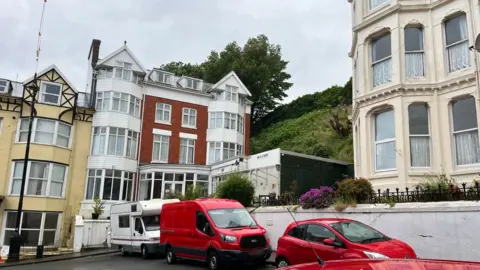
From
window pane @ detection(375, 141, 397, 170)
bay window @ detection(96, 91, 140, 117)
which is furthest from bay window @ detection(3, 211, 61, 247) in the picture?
window pane @ detection(375, 141, 397, 170)

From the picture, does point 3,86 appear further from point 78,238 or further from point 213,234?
point 213,234

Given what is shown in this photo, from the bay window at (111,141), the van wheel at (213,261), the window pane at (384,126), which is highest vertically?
the bay window at (111,141)

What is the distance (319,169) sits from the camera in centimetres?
2450

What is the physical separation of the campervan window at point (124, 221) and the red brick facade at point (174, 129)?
1155 centimetres

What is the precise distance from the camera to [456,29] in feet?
43.3

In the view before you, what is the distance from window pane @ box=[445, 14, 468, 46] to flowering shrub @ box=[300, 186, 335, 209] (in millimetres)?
6737

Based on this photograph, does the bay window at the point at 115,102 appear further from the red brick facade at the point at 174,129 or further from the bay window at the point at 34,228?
the bay window at the point at 34,228

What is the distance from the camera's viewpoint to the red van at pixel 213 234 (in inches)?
479

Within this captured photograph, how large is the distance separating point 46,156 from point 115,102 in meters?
6.69

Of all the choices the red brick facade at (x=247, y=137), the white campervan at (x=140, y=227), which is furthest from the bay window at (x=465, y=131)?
the red brick facade at (x=247, y=137)

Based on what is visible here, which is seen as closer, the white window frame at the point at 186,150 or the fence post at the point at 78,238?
the fence post at the point at 78,238

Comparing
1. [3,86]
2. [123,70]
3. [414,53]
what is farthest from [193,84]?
[414,53]

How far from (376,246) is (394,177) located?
5.19 metres

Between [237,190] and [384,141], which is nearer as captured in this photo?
[384,141]
